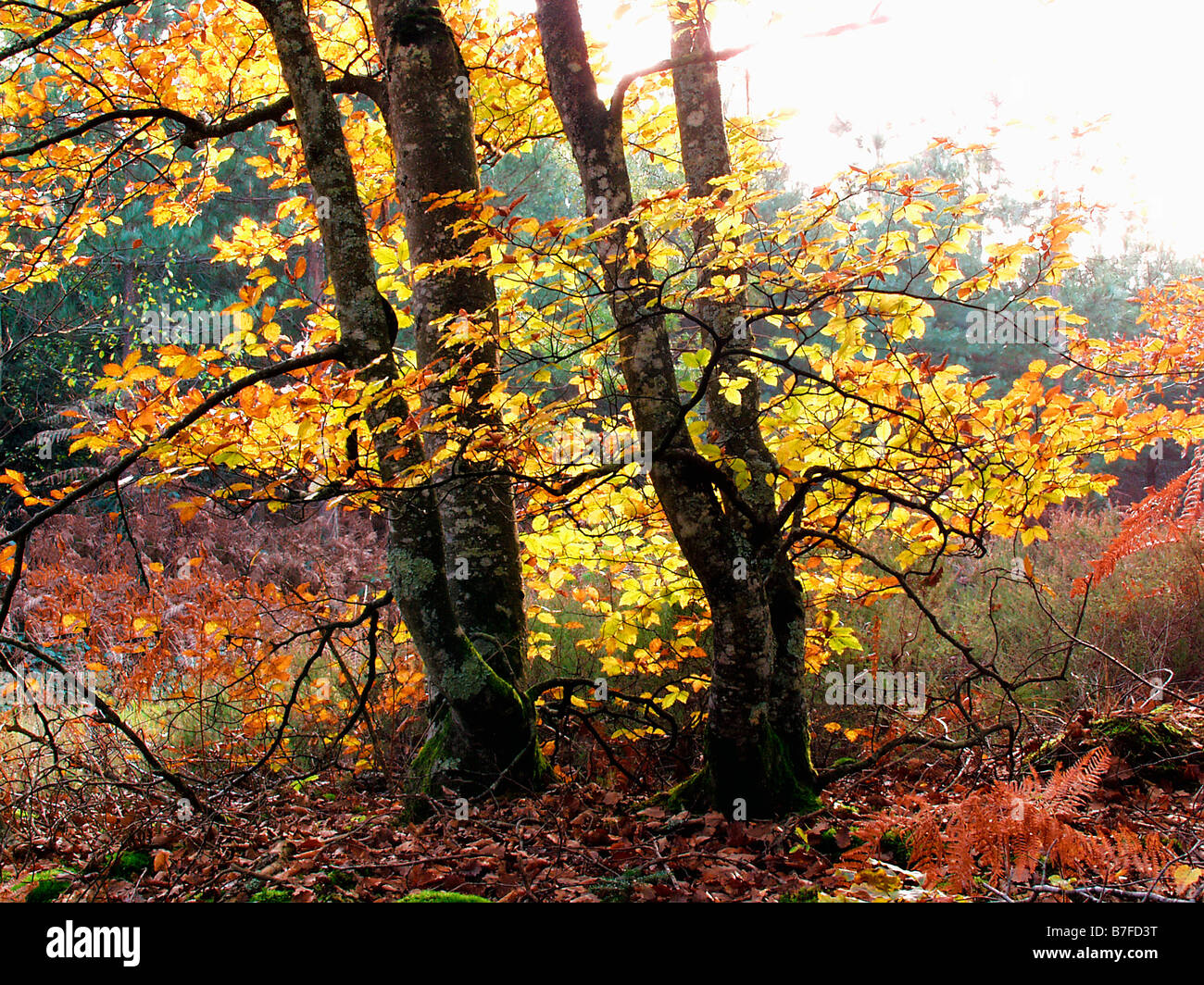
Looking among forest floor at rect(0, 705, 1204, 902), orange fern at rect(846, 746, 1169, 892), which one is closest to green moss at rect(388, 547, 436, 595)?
forest floor at rect(0, 705, 1204, 902)

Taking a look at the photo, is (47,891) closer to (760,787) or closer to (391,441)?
(391,441)

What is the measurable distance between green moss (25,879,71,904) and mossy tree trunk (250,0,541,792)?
1.42 metres

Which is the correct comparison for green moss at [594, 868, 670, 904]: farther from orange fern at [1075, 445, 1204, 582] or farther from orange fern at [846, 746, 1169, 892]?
orange fern at [1075, 445, 1204, 582]

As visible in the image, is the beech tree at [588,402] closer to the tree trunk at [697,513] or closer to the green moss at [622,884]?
the tree trunk at [697,513]

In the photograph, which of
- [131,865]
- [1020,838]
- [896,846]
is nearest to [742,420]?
[896,846]

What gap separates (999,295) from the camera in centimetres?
1734

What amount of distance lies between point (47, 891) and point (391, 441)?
6.85 ft

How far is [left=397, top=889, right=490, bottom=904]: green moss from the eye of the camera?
2.40m

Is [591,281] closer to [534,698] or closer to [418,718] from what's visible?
[534,698]

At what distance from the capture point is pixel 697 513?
319 centimetres

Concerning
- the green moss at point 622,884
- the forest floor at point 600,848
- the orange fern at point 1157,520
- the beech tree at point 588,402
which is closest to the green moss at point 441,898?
the forest floor at point 600,848

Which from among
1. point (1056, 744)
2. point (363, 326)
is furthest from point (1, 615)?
point (1056, 744)

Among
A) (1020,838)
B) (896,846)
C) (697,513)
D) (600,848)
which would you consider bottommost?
(896,846)

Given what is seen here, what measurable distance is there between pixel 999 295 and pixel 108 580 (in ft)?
57.4
